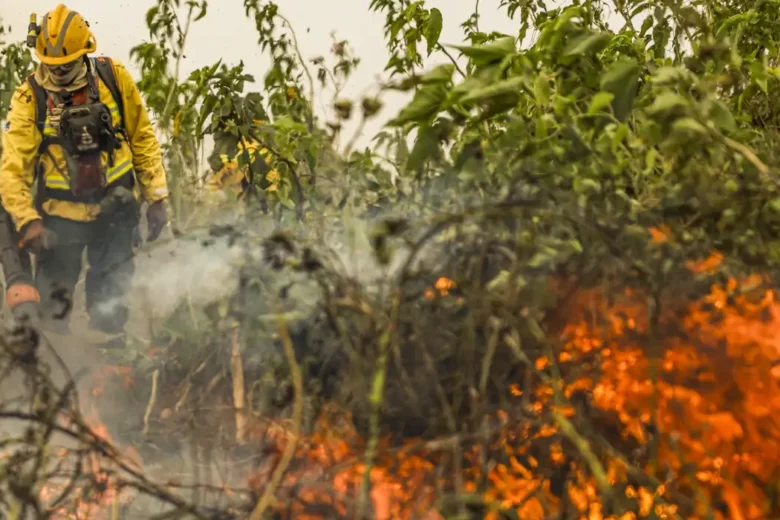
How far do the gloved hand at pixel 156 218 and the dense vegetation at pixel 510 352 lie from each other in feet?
2.35

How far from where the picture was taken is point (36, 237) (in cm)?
137

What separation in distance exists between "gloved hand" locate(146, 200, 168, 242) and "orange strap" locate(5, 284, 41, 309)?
0.88 feet

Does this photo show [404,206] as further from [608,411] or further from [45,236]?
[45,236]

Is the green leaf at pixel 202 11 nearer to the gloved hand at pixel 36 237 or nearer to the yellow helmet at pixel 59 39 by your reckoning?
the yellow helmet at pixel 59 39

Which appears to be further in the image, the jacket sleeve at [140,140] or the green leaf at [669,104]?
the jacket sleeve at [140,140]

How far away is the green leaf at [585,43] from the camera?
64 cm

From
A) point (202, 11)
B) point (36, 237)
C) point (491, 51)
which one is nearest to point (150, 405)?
point (491, 51)

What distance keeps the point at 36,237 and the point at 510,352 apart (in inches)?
41.8

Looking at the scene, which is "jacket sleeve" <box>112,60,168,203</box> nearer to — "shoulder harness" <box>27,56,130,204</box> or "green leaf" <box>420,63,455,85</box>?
"shoulder harness" <box>27,56,130,204</box>

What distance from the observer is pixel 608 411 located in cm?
59

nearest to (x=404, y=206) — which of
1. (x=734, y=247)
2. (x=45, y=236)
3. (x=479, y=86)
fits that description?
(x=479, y=86)

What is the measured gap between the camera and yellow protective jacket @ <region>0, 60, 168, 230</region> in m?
1.36

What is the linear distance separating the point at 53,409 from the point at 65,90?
3.60 feet

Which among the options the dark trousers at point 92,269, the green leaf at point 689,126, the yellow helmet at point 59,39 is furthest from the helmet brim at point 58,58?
the green leaf at point 689,126
